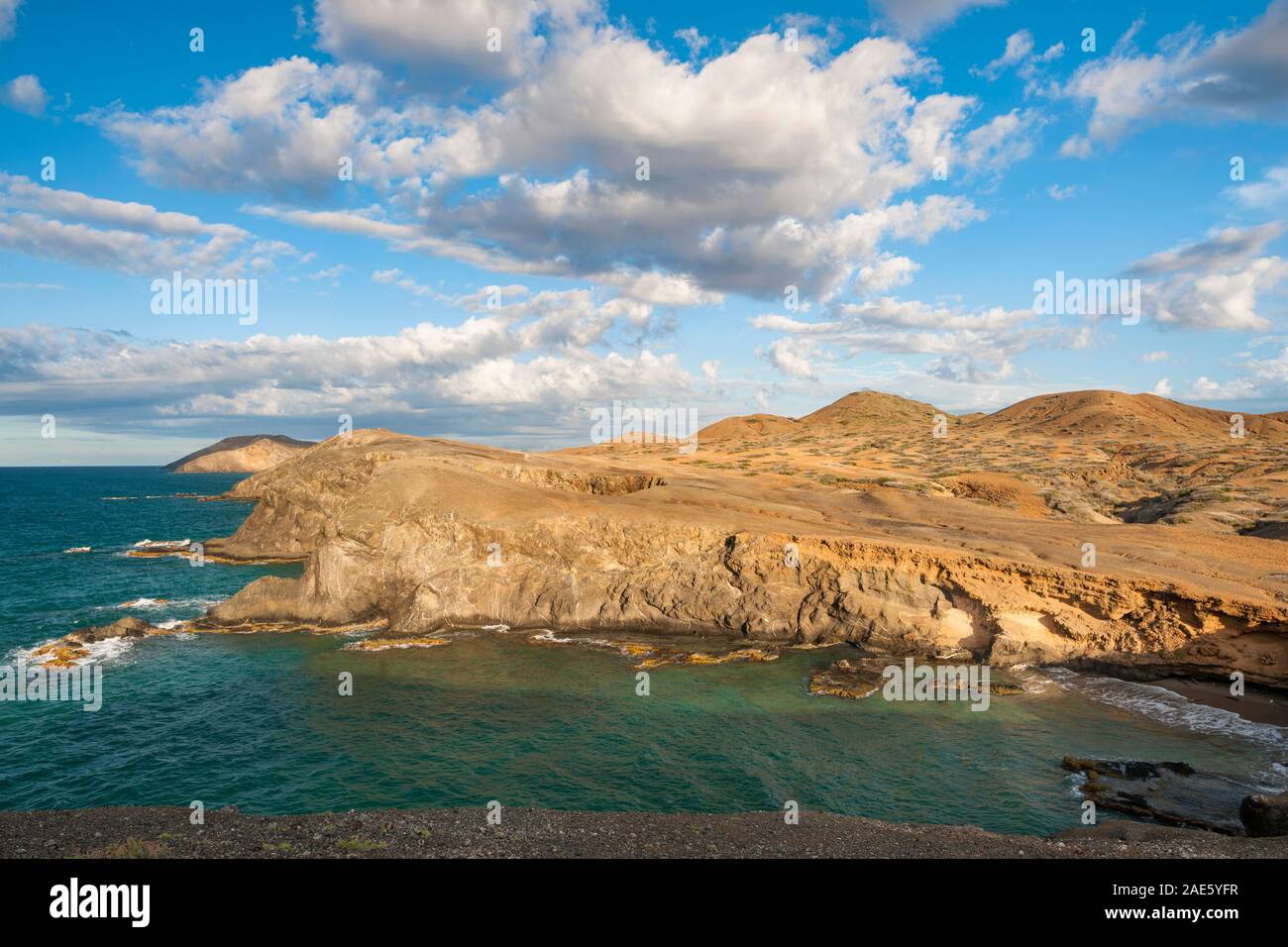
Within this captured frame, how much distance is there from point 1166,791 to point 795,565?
20.1 meters

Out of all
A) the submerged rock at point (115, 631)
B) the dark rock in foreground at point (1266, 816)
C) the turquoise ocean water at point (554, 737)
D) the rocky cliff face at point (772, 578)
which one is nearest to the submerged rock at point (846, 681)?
the turquoise ocean water at point (554, 737)

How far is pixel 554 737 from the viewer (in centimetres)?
2595

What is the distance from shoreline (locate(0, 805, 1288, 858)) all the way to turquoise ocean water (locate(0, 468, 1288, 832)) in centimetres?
160

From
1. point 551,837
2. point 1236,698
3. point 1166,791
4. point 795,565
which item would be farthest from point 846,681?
point 551,837

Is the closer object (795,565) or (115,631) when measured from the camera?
(115,631)

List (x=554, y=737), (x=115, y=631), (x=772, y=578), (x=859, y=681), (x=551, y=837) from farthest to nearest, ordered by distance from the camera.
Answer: (x=772, y=578), (x=115, y=631), (x=859, y=681), (x=554, y=737), (x=551, y=837)

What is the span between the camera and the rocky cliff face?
3219 centimetres

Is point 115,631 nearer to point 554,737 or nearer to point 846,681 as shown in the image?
point 554,737

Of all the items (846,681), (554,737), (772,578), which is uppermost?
(772,578)

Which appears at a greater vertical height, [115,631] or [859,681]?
[115,631]

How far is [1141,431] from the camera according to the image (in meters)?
105

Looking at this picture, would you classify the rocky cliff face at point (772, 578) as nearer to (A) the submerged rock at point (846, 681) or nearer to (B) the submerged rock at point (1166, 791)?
(A) the submerged rock at point (846, 681)
